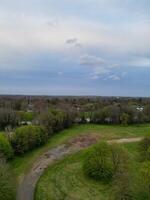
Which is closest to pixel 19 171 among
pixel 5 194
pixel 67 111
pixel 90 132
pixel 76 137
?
pixel 5 194

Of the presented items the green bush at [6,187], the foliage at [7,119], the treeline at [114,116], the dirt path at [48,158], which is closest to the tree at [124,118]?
the treeline at [114,116]

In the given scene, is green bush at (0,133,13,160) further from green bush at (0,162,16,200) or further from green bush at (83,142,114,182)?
green bush at (0,162,16,200)

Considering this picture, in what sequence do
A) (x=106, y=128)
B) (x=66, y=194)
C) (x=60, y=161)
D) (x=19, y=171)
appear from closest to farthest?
(x=66, y=194) < (x=19, y=171) < (x=60, y=161) < (x=106, y=128)

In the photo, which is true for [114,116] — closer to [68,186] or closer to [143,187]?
[68,186]

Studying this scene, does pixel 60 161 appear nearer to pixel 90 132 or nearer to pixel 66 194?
pixel 66 194

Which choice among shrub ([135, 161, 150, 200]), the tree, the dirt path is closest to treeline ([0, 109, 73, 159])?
the dirt path

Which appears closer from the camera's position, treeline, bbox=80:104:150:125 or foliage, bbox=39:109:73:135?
foliage, bbox=39:109:73:135
